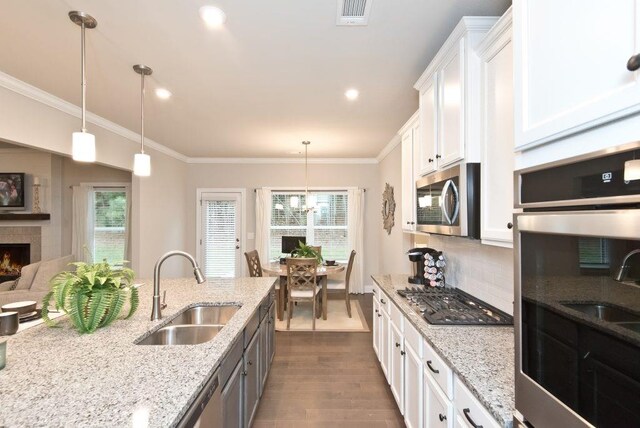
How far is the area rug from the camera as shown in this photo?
411 cm

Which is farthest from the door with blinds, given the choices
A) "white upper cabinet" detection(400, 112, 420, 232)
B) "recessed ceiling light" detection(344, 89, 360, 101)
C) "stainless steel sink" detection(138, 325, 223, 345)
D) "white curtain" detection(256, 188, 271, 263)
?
"stainless steel sink" detection(138, 325, 223, 345)

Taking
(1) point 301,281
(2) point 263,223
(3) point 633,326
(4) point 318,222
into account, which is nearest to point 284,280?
(1) point 301,281

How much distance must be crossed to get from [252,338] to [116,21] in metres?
2.22

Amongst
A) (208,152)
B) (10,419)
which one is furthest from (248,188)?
(10,419)

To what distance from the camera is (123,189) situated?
549cm

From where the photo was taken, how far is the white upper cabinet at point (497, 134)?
55.6 inches

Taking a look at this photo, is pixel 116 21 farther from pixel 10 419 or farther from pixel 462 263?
pixel 462 263

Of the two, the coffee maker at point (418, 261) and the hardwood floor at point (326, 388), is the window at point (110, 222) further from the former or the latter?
the coffee maker at point (418, 261)

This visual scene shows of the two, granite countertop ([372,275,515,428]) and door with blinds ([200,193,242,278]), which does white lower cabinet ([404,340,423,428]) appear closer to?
granite countertop ([372,275,515,428])

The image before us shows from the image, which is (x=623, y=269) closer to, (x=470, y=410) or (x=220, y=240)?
(x=470, y=410)

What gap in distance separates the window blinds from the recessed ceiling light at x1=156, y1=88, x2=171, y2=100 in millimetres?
3312

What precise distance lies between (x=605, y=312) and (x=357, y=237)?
18.0ft

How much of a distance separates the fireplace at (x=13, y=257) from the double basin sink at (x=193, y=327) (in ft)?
16.2

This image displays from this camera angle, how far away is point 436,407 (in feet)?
4.88
